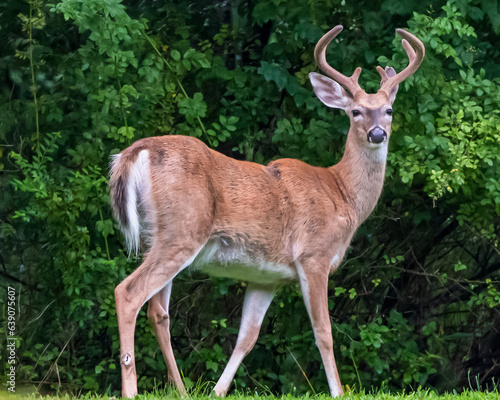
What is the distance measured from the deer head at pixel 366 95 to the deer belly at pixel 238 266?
3.85 ft

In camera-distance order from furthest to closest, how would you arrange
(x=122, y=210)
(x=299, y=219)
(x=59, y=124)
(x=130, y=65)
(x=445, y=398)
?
(x=59, y=124)
(x=130, y=65)
(x=299, y=219)
(x=122, y=210)
(x=445, y=398)

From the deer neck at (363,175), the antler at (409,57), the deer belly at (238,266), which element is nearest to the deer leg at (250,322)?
the deer belly at (238,266)

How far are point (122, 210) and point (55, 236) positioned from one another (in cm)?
183

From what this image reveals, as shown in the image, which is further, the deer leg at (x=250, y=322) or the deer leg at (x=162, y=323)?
the deer leg at (x=250, y=322)

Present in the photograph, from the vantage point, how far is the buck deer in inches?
219

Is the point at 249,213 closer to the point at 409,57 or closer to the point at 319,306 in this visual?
the point at 319,306

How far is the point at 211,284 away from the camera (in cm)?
801

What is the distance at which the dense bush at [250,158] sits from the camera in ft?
22.1

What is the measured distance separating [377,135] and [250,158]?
1.62 m

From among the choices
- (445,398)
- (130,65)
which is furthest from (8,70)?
(445,398)

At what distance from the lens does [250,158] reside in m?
7.48

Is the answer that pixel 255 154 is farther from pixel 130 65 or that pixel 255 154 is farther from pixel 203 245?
pixel 203 245

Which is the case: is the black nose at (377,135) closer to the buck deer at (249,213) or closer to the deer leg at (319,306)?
the buck deer at (249,213)

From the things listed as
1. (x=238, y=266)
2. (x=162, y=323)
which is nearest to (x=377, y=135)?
(x=238, y=266)
